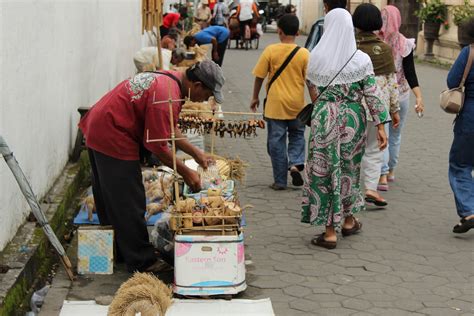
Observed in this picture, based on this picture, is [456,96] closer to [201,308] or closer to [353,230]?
[353,230]

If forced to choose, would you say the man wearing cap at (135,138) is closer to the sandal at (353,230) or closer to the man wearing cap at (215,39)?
the sandal at (353,230)

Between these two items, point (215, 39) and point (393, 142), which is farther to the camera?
point (215, 39)

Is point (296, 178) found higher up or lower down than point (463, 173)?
lower down

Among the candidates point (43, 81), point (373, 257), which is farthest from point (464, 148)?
point (43, 81)

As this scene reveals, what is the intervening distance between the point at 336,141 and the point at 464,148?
3.79ft

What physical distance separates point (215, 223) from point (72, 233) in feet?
6.40

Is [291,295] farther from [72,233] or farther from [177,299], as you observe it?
[72,233]

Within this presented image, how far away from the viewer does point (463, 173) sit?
7562 mm

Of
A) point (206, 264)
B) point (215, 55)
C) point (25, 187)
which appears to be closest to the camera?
point (25, 187)

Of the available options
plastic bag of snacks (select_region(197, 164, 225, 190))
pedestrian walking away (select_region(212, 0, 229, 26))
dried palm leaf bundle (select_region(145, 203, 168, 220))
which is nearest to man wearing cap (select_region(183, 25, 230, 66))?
dried palm leaf bundle (select_region(145, 203, 168, 220))

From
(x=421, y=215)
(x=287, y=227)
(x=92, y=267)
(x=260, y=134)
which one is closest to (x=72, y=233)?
(x=92, y=267)

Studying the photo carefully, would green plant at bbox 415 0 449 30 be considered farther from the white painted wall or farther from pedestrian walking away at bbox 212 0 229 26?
the white painted wall

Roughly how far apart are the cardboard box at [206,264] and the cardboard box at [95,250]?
0.72 metres

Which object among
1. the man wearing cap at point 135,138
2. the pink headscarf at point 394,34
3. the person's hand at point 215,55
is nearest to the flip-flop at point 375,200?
the pink headscarf at point 394,34
